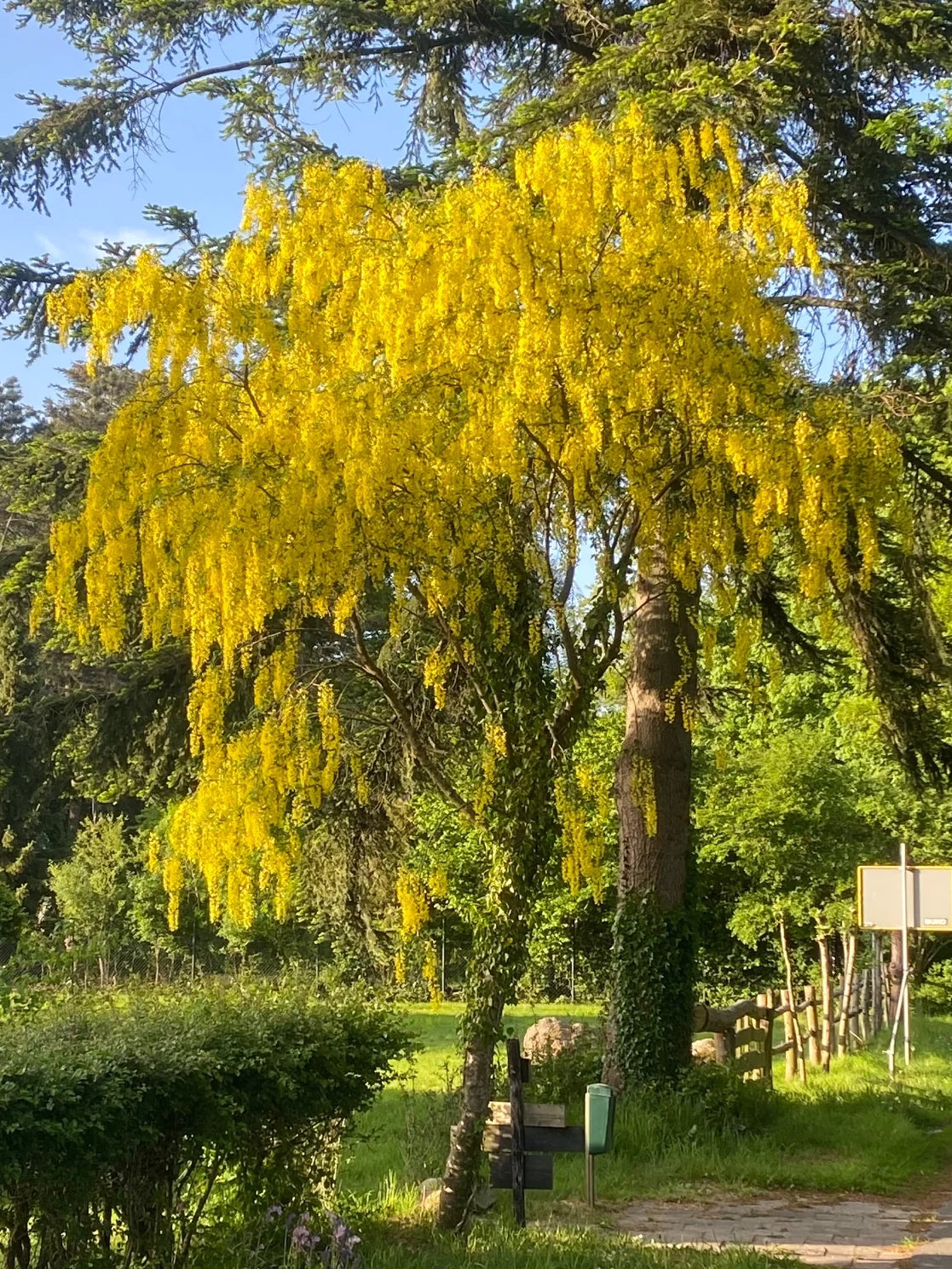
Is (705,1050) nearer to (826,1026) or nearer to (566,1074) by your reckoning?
(566,1074)

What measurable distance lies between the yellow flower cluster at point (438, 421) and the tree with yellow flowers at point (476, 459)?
0.02 m

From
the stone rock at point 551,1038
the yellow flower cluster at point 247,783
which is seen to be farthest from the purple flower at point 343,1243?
the stone rock at point 551,1038

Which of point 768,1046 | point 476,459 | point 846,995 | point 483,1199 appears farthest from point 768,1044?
point 476,459

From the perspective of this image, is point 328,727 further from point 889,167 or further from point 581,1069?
point 889,167

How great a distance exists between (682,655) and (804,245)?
7.75 ft

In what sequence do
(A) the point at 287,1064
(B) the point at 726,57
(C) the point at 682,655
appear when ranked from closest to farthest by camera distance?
(A) the point at 287,1064, (C) the point at 682,655, (B) the point at 726,57

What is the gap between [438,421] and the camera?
6.25 meters

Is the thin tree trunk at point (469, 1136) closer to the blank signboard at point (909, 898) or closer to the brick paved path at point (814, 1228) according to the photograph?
the brick paved path at point (814, 1228)

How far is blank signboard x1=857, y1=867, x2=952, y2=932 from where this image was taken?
10.8 meters

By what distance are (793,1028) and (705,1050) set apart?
A: 1533 millimetres

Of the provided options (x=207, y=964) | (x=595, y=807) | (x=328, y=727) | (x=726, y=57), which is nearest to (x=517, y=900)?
(x=595, y=807)

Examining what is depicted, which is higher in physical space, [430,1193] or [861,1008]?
[430,1193]

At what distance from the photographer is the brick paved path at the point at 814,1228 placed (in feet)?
20.0

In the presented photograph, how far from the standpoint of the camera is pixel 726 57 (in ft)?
31.1
